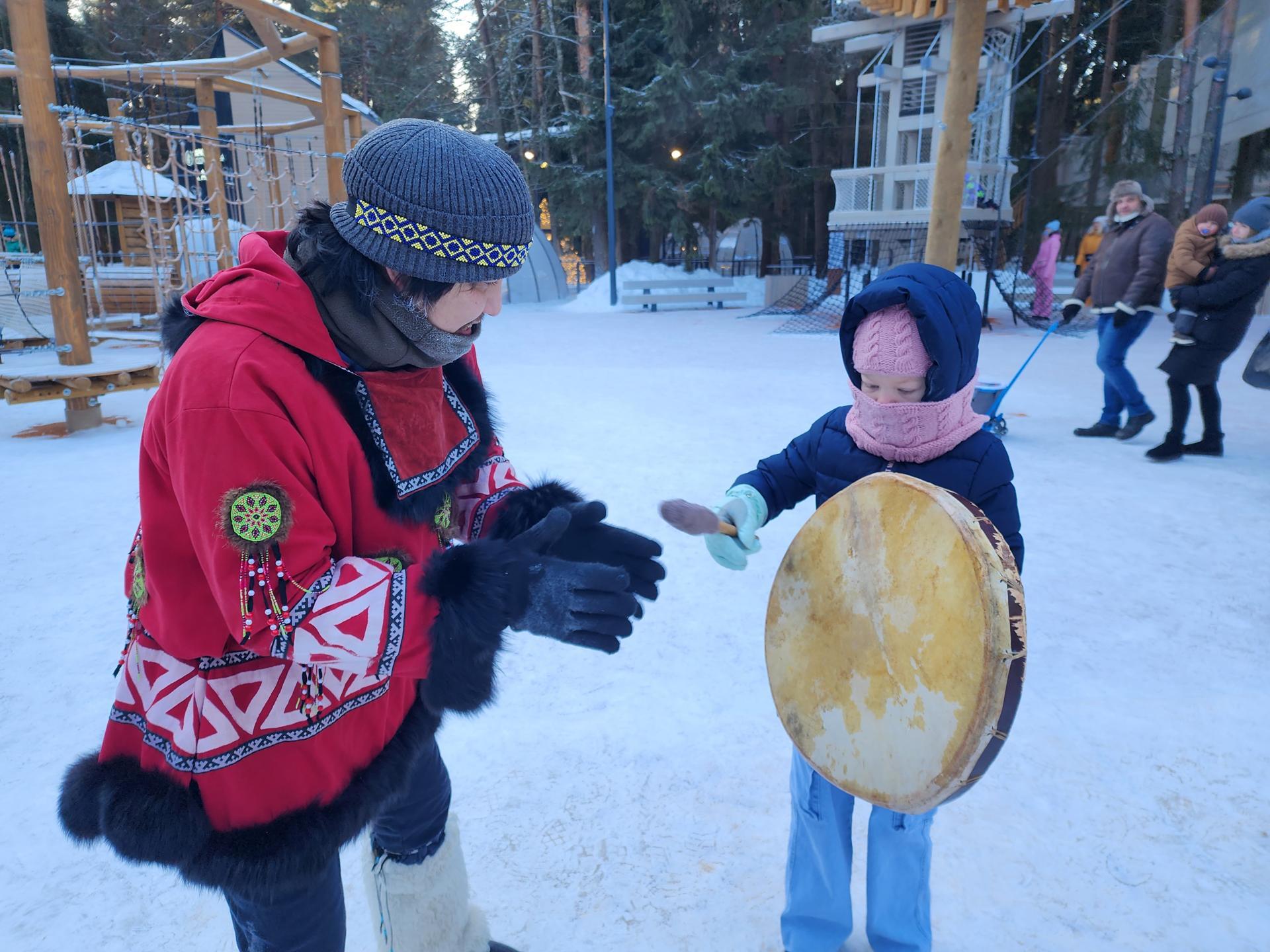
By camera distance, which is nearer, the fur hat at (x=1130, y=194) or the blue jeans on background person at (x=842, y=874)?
the blue jeans on background person at (x=842, y=874)

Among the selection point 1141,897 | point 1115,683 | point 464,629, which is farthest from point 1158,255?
point 464,629

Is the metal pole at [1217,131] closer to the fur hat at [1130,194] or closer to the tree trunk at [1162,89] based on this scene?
the tree trunk at [1162,89]

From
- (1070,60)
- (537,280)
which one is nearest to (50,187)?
(537,280)

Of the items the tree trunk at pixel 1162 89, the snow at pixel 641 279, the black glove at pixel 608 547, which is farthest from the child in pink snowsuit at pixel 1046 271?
the black glove at pixel 608 547

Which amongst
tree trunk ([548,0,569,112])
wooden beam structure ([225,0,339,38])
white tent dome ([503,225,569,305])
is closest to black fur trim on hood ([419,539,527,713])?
wooden beam structure ([225,0,339,38])

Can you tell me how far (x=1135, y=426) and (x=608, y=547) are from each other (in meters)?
6.05

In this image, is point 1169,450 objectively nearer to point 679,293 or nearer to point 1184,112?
point 679,293

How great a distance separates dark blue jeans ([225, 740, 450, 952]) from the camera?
1.28 metres

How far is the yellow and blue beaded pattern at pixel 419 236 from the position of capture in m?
1.19

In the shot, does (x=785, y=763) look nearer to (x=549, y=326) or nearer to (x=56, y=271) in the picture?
(x=56, y=271)

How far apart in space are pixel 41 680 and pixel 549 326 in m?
11.5

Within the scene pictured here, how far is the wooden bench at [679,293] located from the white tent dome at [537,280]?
219cm

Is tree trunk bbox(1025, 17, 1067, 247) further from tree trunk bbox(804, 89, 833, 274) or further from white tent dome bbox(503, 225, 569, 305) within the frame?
white tent dome bbox(503, 225, 569, 305)

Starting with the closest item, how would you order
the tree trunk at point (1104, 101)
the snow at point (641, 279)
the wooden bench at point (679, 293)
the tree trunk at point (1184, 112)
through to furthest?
the tree trunk at point (1184, 112)
the wooden bench at point (679, 293)
the snow at point (641, 279)
the tree trunk at point (1104, 101)
